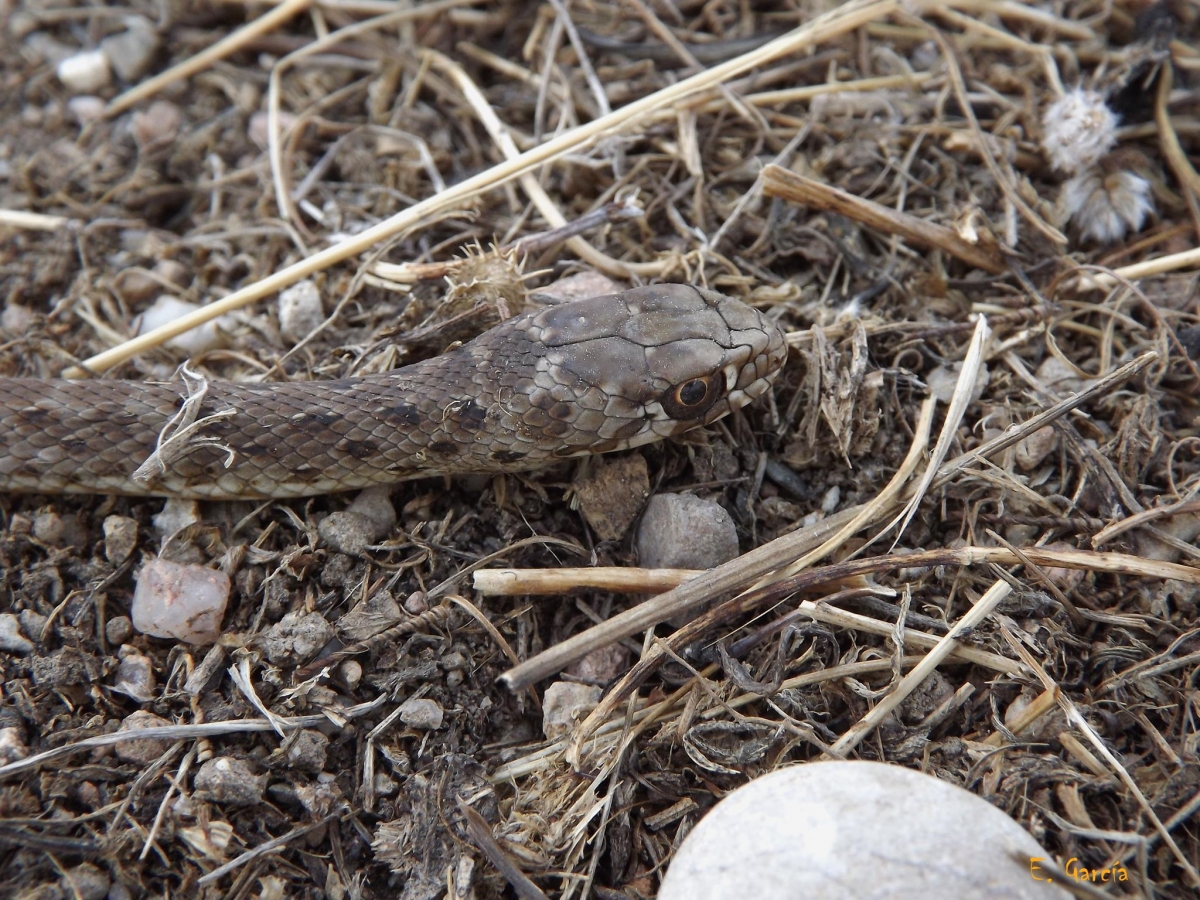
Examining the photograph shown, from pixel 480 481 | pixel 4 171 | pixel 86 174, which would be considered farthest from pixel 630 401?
pixel 4 171

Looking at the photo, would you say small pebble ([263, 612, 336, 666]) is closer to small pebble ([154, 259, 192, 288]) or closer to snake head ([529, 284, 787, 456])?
snake head ([529, 284, 787, 456])

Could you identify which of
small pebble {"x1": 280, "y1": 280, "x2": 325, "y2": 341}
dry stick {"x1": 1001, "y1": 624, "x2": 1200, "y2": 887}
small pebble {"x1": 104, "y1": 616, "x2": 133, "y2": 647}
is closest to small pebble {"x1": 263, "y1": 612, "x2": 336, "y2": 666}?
small pebble {"x1": 104, "y1": 616, "x2": 133, "y2": 647}

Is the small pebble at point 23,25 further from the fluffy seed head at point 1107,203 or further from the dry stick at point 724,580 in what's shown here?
the fluffy seed head at point 1107,203

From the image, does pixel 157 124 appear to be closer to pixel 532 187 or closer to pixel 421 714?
pixel 532 187

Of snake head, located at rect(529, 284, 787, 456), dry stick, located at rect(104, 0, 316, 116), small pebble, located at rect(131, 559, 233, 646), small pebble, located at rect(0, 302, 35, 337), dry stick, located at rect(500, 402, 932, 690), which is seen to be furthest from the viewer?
dry stick, located at rect(104, 0, 316, 116)

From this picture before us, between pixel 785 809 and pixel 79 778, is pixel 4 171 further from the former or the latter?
pixel 785 809

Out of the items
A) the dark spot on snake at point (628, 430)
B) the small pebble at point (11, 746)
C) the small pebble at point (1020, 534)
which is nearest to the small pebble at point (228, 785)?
the small pebble at point (11, 746)

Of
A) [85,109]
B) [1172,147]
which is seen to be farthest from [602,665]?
[85,109]
